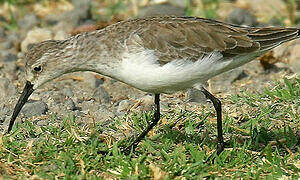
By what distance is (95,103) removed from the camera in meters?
7.12

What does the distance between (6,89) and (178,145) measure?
2473 millimetres

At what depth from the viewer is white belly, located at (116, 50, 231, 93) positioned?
536 centimetres

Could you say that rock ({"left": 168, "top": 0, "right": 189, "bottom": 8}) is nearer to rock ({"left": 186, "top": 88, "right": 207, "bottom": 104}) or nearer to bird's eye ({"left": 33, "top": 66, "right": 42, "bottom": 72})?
rock ({"left": 186, "top": 88, "right": 207, "bottom": 104})

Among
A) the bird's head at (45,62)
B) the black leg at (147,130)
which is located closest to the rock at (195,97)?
the black leg at (147,130)

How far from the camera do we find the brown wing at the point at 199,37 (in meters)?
5.58

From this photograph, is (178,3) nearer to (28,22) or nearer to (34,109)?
(28,22)

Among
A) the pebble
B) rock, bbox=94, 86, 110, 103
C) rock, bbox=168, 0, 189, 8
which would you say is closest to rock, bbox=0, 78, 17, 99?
rock, bbox=94, 86, 110, 103

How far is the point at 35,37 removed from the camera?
9211 millimetres

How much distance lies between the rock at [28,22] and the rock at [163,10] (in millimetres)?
1779

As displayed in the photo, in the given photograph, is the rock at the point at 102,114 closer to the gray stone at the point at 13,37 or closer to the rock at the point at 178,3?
the gray stone at the point at 13,37

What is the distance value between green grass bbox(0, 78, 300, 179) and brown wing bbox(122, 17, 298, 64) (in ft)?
2.97

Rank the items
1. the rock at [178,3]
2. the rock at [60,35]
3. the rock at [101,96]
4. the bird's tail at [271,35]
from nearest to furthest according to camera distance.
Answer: the bird's tail at [271,35], the rock at [101,96], the rock at [60,35], the rock at [178,3]

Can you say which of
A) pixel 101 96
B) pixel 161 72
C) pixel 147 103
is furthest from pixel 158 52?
pixel 101 96

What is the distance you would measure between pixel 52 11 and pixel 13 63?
2.38 meters
